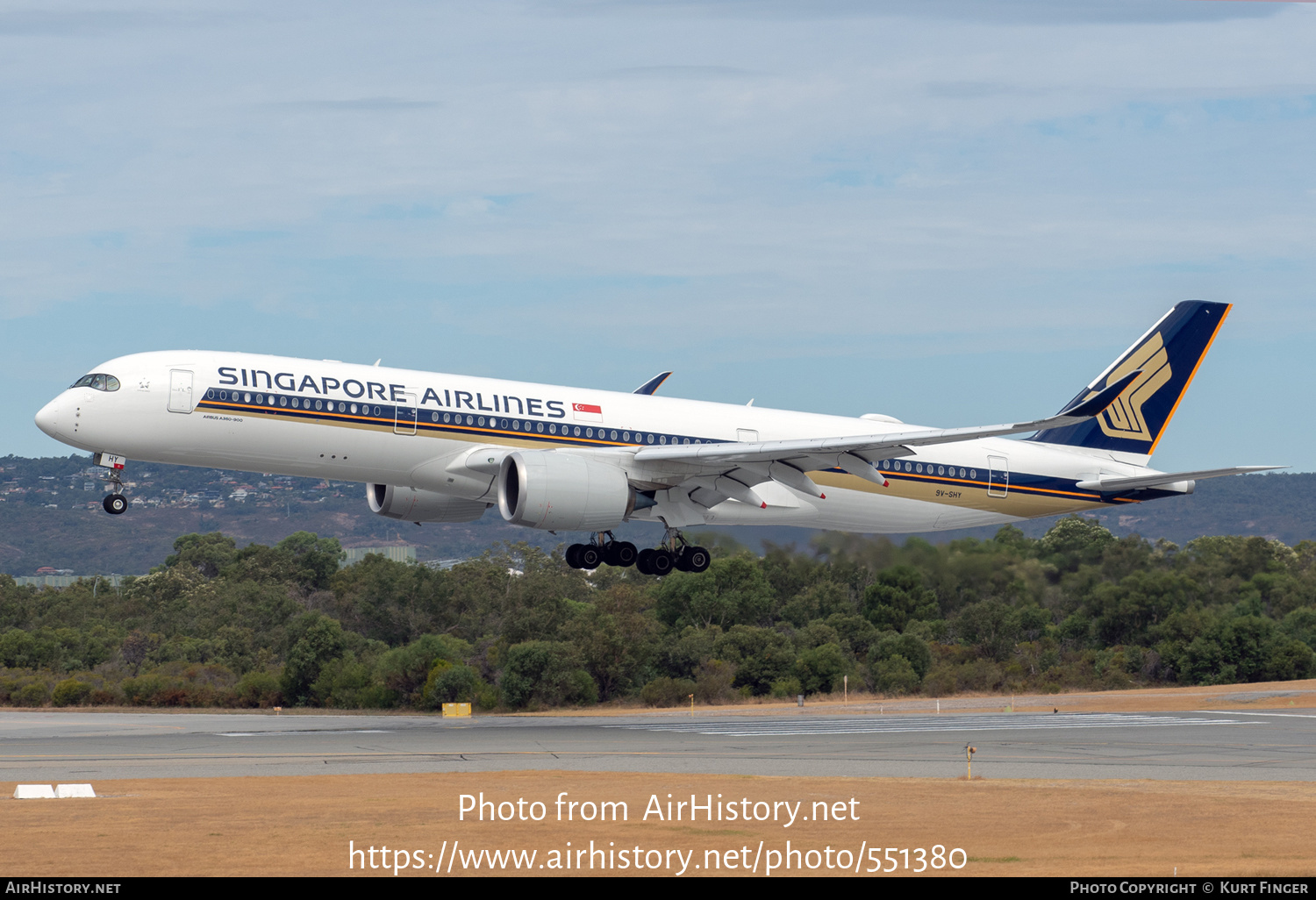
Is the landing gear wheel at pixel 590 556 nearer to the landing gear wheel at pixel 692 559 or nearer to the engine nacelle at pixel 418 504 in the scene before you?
the landing gear wheel at pixel 692 559

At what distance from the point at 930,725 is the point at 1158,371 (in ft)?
50.1

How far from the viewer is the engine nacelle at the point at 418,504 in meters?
45.7

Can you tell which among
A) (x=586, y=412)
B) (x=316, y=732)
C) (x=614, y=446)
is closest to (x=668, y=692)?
(x=316, y=732)

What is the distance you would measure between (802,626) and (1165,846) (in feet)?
265

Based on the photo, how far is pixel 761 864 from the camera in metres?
22.8

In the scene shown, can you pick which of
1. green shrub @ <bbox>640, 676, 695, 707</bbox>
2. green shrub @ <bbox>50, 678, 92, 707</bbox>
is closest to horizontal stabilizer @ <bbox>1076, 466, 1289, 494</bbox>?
green shrub @ <bbox>640, 676, 695, 707</bbox>

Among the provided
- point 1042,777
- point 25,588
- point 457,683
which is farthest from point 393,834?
point 25,588

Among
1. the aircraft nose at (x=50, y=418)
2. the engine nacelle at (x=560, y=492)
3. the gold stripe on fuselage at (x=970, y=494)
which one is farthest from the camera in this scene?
the gold stripe on fuselage at (x=970, y=494)

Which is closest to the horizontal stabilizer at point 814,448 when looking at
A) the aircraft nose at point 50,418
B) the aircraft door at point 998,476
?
the aircraft door at point 998,476

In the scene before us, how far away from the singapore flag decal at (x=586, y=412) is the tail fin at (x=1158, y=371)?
16.4 m

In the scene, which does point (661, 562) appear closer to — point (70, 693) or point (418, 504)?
point (418, 504)

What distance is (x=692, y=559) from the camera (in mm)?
44844

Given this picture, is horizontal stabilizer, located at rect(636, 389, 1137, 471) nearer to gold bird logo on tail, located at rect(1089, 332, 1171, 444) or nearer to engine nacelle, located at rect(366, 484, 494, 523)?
engine nacelle, located at rect(366, 484, 494, 523)

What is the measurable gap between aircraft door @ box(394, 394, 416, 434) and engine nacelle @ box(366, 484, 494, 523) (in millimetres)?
5159
